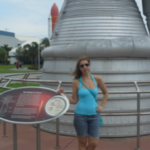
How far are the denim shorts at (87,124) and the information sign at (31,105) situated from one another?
0.98ft

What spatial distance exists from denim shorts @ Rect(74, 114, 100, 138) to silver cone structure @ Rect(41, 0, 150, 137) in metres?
2.03

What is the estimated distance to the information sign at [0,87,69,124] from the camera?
99.4 inches

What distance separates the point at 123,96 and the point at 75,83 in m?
2.32

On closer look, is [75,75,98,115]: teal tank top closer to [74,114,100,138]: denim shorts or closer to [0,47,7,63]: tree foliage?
[74,114,100,138]: denim shorts

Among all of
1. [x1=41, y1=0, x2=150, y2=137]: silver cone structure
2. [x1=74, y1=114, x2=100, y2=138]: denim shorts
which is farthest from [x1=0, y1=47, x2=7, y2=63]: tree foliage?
[x1=74, y1=114, x2=100, y2=138]: denim shorts

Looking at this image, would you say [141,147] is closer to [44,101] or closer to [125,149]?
[125,149]

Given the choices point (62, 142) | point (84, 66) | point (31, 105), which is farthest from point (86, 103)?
point (62, 142)

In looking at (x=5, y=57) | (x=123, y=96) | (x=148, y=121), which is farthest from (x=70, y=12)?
(x=5, y=57)

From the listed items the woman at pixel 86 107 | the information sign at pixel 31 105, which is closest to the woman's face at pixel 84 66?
the woman at pixel 86 107

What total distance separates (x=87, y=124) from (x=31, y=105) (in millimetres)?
759

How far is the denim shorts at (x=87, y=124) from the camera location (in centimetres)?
276

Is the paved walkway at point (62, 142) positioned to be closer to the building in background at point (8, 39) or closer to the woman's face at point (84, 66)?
the woman's face at point (84, 66)

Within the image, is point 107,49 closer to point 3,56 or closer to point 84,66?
Answer: point 84,66

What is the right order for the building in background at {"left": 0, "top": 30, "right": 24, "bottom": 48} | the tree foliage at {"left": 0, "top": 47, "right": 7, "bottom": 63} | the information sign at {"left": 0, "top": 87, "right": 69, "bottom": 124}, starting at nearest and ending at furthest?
the information sign at {"left": 0, "top": 87, "right": 69, "bottom": 124}
the tree foliage at {"left": 0, "top": 47, "right": 7, "bottom": 63}
the building in background at {"left": 0, "top": 30, "right": 24, "bottom": 48}
